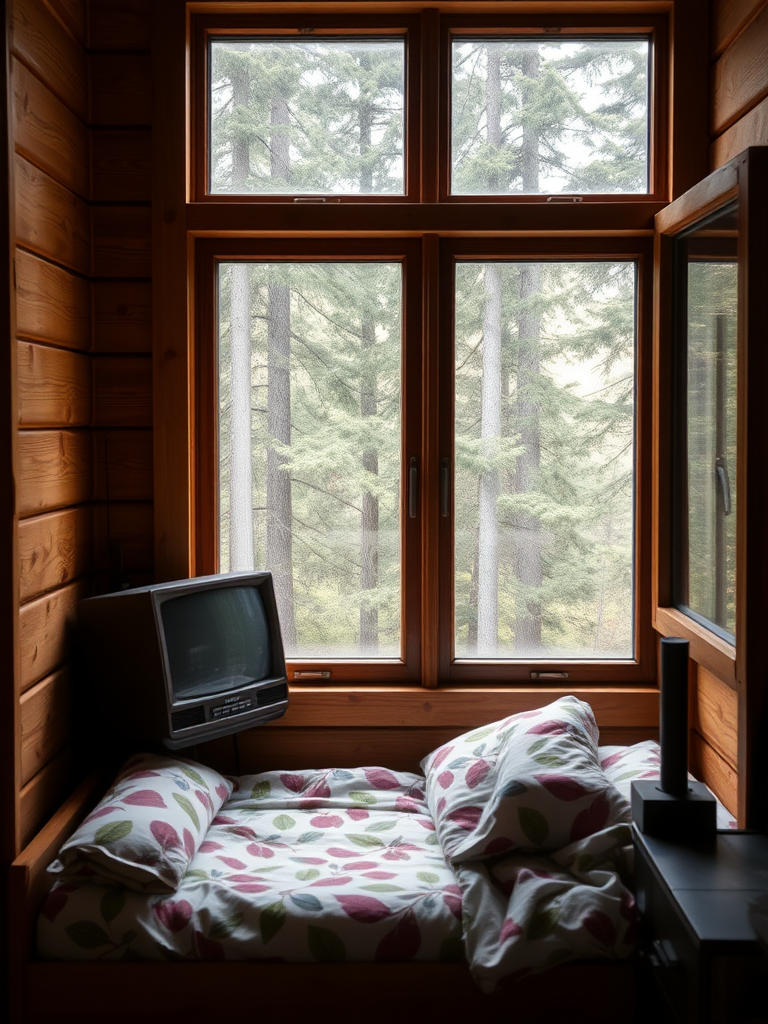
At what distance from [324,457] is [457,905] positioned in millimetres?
1207

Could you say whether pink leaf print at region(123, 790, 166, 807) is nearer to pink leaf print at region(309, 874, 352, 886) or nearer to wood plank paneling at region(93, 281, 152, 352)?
pink leaf print at region(309, 874, 352, 886)

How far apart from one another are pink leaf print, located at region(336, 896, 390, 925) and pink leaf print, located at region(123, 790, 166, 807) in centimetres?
44

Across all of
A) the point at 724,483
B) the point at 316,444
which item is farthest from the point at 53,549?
the point at 724,483

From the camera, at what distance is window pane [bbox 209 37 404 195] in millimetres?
2527

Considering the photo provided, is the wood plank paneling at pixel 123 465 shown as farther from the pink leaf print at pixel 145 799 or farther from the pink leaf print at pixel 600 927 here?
the pink leaf print at pixel 600 927

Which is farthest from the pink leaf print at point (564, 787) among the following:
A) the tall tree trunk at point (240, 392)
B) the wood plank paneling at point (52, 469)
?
the wood plank paneling at point (52, 469)

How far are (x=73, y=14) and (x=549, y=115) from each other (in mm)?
1220

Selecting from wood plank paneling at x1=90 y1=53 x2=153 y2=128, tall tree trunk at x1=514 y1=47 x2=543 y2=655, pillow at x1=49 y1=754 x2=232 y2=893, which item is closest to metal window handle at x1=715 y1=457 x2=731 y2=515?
tall tree trunk at x1=514 y1=47 x2=543 y2=655

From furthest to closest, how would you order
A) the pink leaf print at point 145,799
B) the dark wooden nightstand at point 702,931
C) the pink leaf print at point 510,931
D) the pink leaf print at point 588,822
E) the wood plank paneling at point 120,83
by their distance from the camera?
1. the wood plank paneling at point 120,83
2. the pink leaf print at point 145,799
3. the pink leaf print at point 588,822
4. the pink leaf print at point 510,931
5. the dark wooden nightstand at point 702,931

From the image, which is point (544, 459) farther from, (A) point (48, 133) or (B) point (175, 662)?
(A) point (48, 133)

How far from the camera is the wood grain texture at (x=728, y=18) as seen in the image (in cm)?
213

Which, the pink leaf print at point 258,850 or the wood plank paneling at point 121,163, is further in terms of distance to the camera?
the wood plank paneling at point 121,163

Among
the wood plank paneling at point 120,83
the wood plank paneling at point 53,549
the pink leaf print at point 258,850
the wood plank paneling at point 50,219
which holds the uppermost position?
the wood plank paneling at point 120,83

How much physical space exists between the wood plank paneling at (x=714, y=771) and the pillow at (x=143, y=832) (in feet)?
3.93
